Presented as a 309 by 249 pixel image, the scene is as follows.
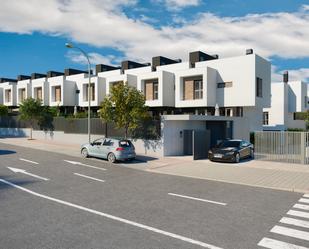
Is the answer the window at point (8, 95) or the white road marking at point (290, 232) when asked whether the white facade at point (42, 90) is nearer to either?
the window at point (8, 95)

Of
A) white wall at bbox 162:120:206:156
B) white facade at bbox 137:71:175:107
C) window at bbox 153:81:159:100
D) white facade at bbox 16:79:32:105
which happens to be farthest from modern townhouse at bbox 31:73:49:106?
white wall at bbox 162:120:206:156

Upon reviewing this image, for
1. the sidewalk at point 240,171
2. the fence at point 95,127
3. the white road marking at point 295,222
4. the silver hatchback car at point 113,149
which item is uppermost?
the fence at point 95,127

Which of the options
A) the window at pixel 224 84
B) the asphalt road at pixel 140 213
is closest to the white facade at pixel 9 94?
the window at pixel 224 84

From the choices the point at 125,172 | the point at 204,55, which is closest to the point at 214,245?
the point at 125,172

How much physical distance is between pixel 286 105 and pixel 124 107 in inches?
1202

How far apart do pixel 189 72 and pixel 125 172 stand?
17292mm

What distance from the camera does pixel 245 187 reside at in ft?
35.1

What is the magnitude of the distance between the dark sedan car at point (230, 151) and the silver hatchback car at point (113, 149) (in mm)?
5048

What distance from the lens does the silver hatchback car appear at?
1608cm

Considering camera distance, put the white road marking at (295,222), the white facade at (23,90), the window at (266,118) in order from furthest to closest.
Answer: the white facade at (23,90), the window at (266,118), the white road marking at (295,222)

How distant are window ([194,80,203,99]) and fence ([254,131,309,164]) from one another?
37.5 feet

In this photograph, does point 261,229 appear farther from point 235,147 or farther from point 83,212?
point 235,147

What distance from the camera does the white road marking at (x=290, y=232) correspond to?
5812 mm

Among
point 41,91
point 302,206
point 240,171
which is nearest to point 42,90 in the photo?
point 41,91
